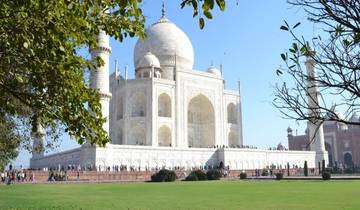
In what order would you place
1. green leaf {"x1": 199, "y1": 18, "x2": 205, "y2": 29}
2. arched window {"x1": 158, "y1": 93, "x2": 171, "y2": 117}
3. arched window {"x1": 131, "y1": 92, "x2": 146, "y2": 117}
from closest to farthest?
green leaf {"x1": 199, "y1": 18, "x2": 205, "y2": 29}, arched window {"x1": 131, "y1": 92, "x2": 146, "y2": 117}, arched window {"x1": 158, "y1": 93, "x2": 171, "y2": 117}

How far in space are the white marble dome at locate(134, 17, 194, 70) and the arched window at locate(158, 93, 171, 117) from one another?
3.99 m

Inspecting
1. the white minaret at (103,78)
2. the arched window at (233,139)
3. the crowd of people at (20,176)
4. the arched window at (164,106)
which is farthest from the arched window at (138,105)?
the crowd of people at (20,176)

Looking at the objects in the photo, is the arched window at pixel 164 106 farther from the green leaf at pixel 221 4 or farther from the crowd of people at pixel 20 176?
the green leaf at pixel 221 4

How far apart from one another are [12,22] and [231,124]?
3580 centimetres

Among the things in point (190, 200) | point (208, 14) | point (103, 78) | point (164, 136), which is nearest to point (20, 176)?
point (103, 78)

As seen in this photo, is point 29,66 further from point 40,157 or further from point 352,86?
point 40,157

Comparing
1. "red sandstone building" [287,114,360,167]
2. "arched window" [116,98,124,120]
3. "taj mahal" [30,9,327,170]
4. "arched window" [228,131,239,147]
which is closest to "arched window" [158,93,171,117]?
"taj mahal" [30,9,327,170]

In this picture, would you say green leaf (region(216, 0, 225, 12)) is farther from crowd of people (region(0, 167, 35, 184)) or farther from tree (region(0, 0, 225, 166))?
crowd of people (region(0, 167, 35, 184))

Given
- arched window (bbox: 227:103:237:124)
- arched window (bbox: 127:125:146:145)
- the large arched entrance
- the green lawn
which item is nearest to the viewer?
the green lawn

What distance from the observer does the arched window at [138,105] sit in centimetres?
3484

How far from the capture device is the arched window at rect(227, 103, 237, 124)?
1560 inches

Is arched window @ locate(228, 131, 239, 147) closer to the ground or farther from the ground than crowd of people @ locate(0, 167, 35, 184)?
farther from the ground

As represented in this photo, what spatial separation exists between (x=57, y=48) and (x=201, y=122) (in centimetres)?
3529

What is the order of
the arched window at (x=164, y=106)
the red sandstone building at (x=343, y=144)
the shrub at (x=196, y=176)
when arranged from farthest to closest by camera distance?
the red sandstone building at (x=343, y=144)
the arched window at (x=164, y=106)
the shrub at (x=196, y=176)
